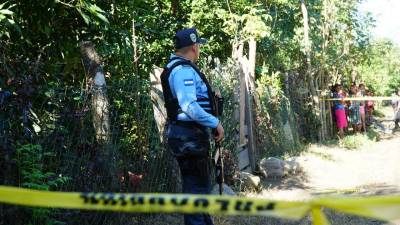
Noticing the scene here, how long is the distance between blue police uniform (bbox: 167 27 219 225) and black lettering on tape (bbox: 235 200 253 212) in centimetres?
242

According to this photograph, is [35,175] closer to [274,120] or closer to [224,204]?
[224,204]

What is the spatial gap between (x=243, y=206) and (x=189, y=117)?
250cm

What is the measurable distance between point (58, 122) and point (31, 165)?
0.54 metres

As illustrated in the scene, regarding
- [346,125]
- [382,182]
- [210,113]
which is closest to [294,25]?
[346,125]

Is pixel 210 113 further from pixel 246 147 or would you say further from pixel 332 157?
pixel 332 157

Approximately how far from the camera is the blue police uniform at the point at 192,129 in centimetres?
396

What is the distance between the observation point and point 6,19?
11.6ft

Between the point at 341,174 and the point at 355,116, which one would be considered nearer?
the point at 341,174

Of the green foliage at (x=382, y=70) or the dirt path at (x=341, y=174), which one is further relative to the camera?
the green foliage at (x=382, y=70)

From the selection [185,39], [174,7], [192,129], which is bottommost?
[192,129]

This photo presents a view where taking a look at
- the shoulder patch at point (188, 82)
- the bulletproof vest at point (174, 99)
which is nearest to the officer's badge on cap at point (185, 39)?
the bulletproof vest at point (174, 99)

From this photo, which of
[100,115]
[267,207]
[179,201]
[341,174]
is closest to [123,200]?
[179,201]

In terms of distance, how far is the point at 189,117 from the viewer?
3988mm

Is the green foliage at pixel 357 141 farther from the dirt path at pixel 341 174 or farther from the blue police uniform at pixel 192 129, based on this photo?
the blue police uniform at pixel 192 129
